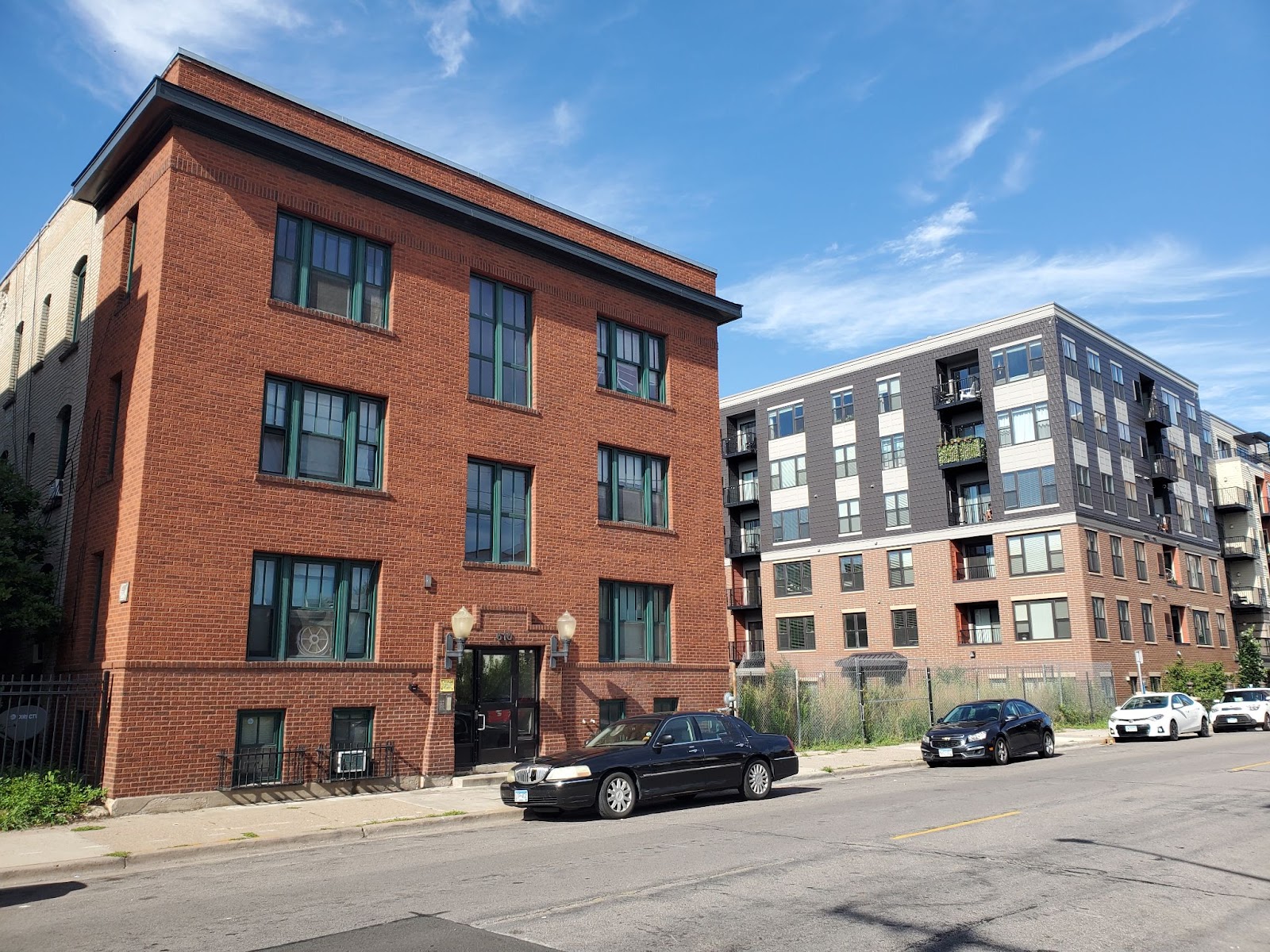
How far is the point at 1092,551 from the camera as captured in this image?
44.9 meters

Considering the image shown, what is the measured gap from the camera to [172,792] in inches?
597

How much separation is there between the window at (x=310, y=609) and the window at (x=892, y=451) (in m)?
37.4

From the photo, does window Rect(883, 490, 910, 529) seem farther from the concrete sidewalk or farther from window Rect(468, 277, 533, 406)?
the concrete sidewalk

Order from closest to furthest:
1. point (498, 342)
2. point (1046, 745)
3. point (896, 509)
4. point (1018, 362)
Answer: point (498, 342), point (1046, 745), point (1018, 362), point (896, 509)

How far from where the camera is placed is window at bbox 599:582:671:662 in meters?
22.3

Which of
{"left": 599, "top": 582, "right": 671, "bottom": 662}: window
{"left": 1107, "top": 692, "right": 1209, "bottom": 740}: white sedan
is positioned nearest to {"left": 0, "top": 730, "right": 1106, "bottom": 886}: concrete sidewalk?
{"left": 599, "top": 582, "right": 671, "bottom": 662}: window

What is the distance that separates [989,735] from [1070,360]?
30099 mm

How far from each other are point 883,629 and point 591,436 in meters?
31.9

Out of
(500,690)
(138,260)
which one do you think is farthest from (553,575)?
(138,260)

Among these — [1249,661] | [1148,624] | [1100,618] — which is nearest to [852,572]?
[1100,618]

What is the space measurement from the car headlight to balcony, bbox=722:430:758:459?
45.3 metres

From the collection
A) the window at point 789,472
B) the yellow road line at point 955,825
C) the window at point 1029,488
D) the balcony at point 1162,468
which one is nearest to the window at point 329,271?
the yellow road line at point 955,825

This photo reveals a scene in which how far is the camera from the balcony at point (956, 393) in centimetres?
4844

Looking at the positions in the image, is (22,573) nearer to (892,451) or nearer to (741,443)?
(892,451)
